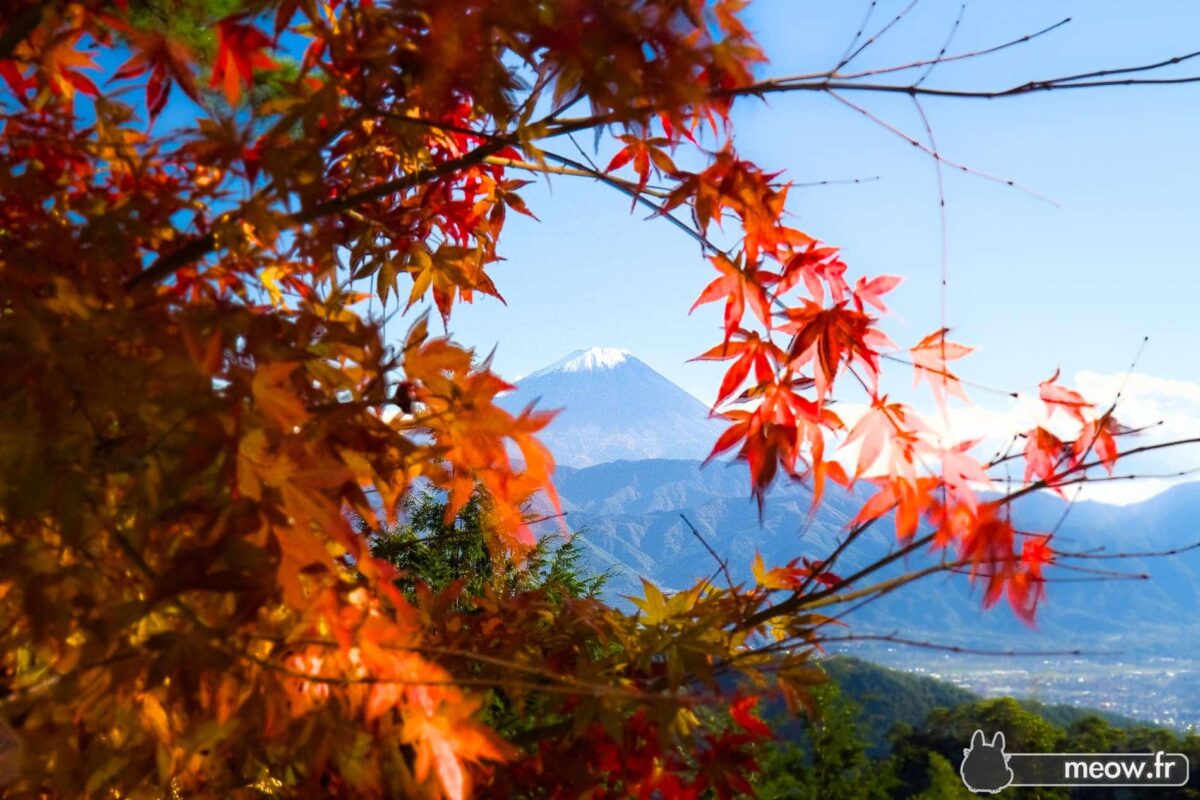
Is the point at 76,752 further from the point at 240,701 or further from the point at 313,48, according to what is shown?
the point at 313,48

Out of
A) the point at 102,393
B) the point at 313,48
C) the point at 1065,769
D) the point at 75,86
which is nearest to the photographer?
the point at 102,393

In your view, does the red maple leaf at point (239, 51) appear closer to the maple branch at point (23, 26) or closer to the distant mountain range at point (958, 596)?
the maple branch at point (23, 26)

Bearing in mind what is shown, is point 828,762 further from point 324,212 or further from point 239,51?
point 239,51

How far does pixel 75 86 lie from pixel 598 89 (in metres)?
1.18

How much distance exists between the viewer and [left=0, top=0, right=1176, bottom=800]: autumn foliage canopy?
2.66 ft

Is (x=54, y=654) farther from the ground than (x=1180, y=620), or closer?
closer

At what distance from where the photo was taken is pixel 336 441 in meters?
0.93

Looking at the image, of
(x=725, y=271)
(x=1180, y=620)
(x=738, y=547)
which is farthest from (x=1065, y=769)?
(x=1180, y=620)

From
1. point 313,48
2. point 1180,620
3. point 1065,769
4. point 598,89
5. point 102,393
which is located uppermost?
point 1180,620

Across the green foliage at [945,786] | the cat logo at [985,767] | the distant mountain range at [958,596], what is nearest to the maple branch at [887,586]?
the green foliage at [945,786]

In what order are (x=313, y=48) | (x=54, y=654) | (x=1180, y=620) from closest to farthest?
(x=54, y=654)
(x=313, y=48)
(x=1180, y=620)

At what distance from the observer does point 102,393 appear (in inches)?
32.3

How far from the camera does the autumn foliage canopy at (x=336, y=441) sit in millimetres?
812

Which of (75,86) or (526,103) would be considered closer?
(526,103)
